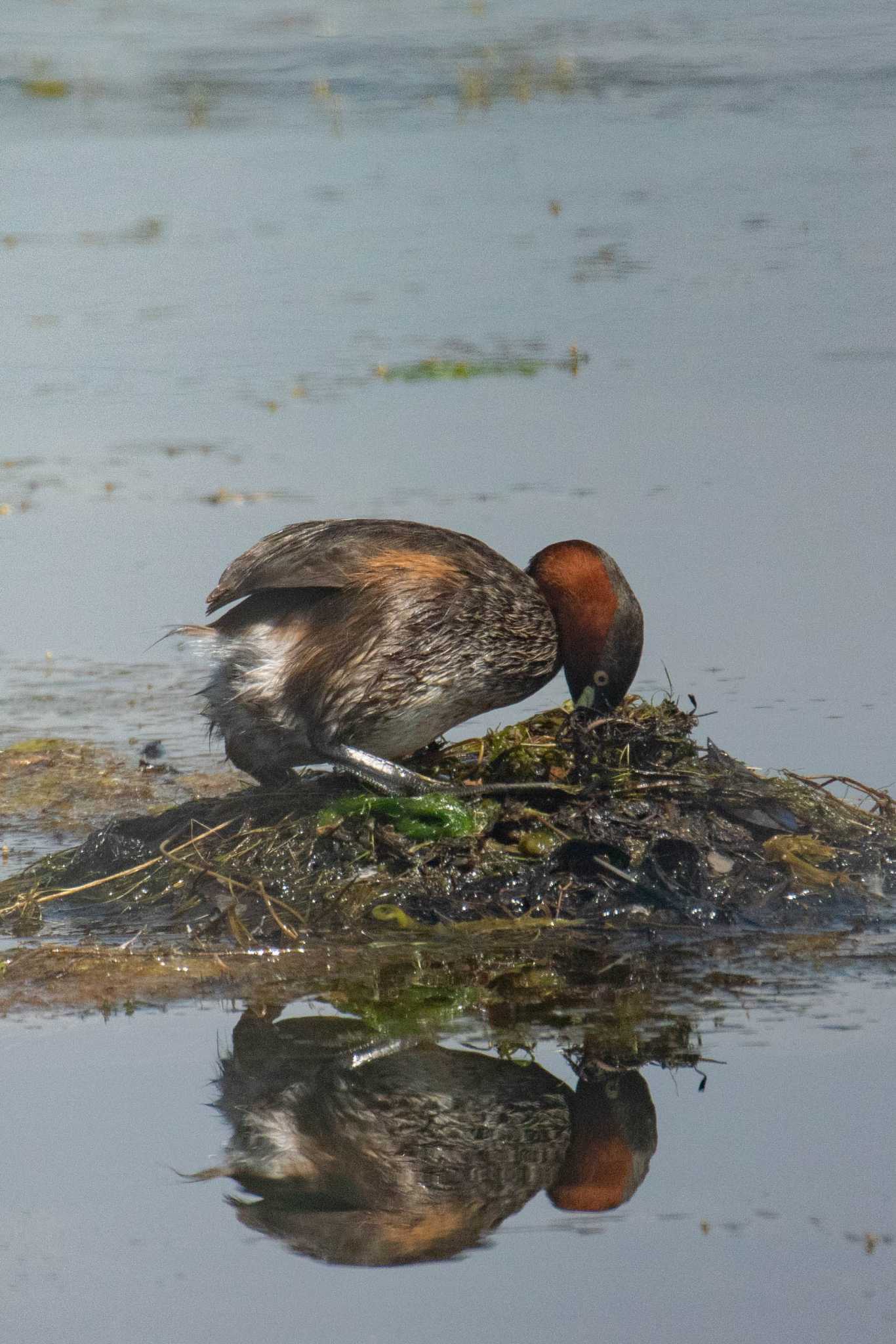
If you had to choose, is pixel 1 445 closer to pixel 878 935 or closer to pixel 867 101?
pixel 878 935

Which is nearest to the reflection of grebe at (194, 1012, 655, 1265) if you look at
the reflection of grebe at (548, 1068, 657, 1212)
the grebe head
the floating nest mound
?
the reflection of grebe at (548, 1068, 657, 1212)

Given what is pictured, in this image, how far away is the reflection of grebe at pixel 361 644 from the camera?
20.2 ft

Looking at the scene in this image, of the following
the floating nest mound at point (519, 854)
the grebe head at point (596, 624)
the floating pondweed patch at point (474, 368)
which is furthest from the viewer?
the floating pondweed patch at point (474, 368)

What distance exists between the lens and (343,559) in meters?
6.23

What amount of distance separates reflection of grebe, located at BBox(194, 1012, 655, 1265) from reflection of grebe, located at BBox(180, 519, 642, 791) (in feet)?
5.08

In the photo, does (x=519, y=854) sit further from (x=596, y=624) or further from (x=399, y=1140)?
(x=399, y=1140)

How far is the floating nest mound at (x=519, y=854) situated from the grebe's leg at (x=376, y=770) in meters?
0.09

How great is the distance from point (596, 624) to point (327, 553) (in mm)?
995

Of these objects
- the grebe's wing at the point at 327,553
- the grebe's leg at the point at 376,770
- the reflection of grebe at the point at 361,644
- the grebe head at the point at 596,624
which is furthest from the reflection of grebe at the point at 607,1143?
the grebe head at the point at 596,624

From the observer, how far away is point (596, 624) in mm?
6617

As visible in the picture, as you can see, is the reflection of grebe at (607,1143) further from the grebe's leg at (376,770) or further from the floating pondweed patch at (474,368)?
the floating pondweed patch at (474,368)

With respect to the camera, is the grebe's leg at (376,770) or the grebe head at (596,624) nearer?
the grebe's leg at (376,770)

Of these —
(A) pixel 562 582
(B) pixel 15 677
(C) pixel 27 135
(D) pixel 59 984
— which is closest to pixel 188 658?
(B) pixel 15 677

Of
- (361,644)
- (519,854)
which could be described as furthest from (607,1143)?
(361,644)
